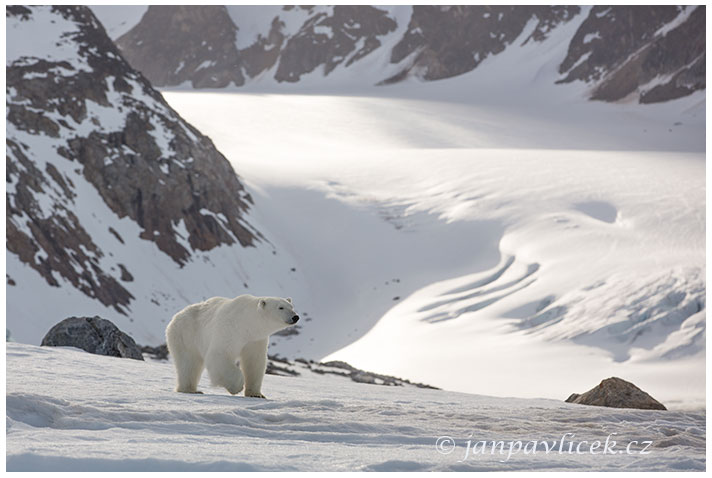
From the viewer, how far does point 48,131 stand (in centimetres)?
4378

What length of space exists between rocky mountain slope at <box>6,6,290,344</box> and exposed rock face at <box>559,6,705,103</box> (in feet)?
249

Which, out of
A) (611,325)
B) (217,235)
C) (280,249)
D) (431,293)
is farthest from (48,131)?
(611,325)

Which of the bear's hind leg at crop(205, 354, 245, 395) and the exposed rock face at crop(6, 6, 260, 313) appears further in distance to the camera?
the exposed rock face at crop(6, 6, 260, 313)

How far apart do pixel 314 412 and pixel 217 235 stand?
1531 inches

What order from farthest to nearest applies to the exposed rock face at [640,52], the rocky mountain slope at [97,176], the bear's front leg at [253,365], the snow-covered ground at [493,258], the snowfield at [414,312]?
the exposed rock face at [640,52], the rocky mountain slope at [97,176], the snow-covered ground at [493,258], the bear's front leg at [253,365], the snowfield at [414,312]

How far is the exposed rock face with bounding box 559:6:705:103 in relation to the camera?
110500 millimetres

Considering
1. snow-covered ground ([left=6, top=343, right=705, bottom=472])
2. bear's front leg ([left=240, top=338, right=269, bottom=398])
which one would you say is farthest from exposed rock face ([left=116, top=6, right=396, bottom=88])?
snow-covered ground ([left=6, top=343, right=705, bottom=472])

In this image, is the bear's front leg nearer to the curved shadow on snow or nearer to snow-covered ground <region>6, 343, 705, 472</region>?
snow-covered ground <region>6, 343, 705, 472</region>

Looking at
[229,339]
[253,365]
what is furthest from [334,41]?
[229,339]

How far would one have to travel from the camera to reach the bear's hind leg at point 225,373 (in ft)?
29.0

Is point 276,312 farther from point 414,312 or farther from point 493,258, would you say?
point 493,258

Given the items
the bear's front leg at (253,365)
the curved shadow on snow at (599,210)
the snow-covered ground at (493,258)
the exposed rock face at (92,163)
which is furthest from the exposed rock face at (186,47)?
the bear's front leg at (253,365)

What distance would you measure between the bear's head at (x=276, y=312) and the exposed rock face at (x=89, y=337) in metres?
7.39

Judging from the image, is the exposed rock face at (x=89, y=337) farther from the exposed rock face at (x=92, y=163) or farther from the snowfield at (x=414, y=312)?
the exposed rock face at (x=92, y=163)
